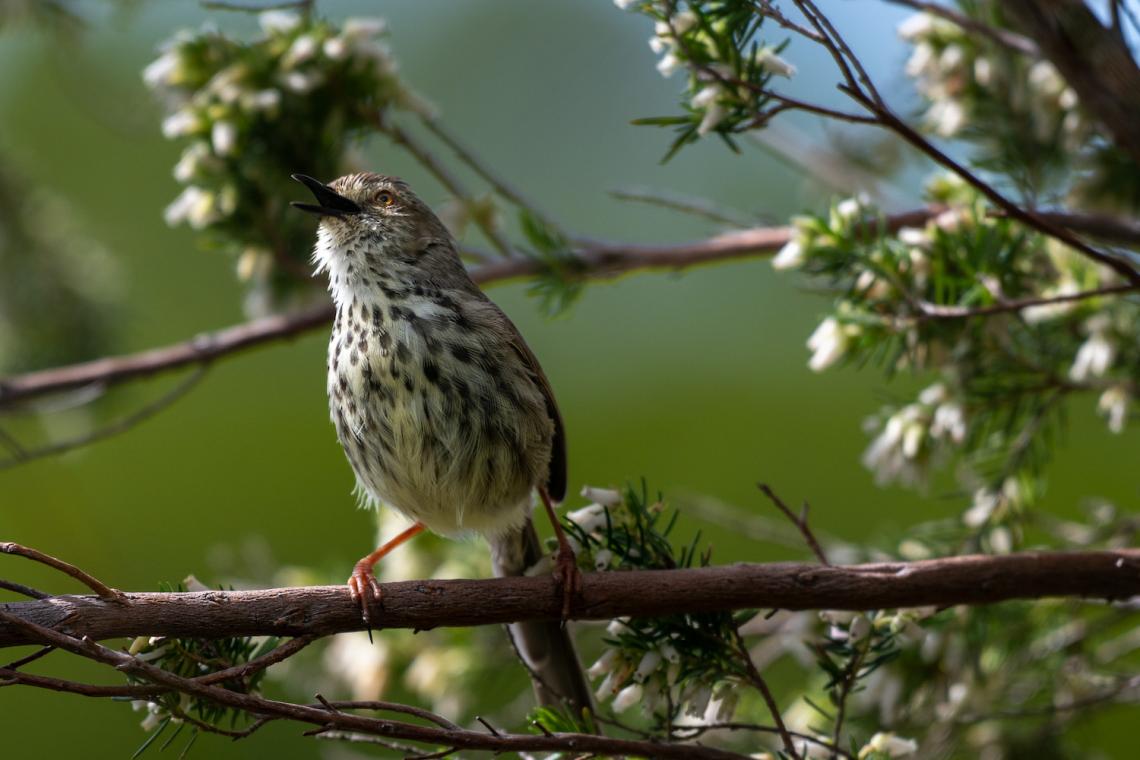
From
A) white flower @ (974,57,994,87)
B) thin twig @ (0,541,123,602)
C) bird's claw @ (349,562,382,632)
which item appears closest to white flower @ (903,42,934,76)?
white flower @ (974,57,994,87)

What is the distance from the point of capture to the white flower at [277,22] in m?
3.37

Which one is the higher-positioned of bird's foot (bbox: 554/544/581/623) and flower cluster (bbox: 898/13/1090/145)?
flower cluster (bbox: 898/13/1090/145)

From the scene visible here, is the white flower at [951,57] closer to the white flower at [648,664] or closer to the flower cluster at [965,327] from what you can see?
the flower cluster at [965,327]

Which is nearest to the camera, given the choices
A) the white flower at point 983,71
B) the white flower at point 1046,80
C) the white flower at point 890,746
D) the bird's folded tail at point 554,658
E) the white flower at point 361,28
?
the white flower at point 890,746

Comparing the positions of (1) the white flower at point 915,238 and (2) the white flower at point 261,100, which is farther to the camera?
(2) the white flower at point 261,100

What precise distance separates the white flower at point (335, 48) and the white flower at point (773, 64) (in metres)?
1.34

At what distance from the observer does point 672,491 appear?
6.35 metres

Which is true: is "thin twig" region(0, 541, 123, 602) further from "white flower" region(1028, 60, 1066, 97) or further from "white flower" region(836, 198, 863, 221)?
"white flower" region(1028, 60, 1066, 97)

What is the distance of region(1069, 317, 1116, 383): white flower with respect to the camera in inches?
109

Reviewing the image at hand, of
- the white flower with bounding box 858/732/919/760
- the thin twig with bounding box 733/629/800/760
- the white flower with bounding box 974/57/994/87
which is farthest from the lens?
the white flower with bounding box 974/57/994/87

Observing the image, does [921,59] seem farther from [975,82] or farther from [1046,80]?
[1046,80]

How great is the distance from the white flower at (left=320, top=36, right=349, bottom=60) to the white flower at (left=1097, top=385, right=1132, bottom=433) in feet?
7.17

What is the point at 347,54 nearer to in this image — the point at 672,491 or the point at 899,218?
the point at 899,218

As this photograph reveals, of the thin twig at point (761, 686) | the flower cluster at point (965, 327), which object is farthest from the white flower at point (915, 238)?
the thin twig at point (761, 686)
